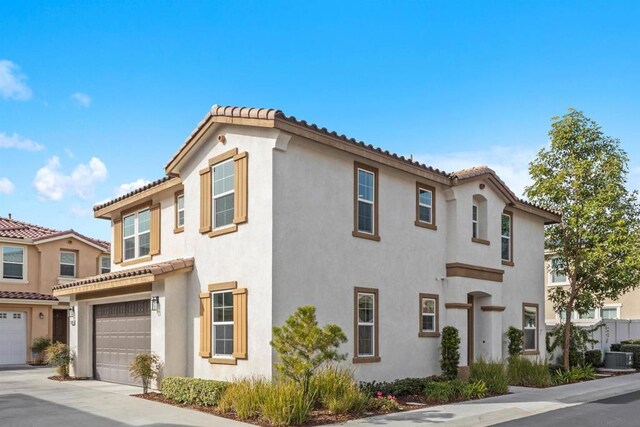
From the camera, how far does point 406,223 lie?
1792 centimetres

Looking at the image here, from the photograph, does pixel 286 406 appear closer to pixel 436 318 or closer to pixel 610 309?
pixel 436 318

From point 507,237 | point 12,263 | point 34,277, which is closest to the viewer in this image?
point 507,237

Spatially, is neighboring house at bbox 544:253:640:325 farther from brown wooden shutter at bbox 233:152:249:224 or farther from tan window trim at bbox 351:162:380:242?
brown wooden shutter at bbox 233:152:249:224

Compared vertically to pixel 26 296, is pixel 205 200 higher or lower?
higher

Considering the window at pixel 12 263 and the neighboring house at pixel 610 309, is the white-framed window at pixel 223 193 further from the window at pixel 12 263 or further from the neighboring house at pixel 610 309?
the neighboring house at pixel 610 309

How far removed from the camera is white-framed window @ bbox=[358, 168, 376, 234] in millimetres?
16688

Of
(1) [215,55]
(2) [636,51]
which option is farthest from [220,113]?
(2) [636,51]

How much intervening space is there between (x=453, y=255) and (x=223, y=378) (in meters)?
7.93

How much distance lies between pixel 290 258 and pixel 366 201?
3257mm

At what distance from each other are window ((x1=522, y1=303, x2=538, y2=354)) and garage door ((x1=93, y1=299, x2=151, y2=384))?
1329 centimetres

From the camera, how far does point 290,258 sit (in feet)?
48.0

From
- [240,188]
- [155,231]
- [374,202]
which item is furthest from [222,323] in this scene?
[155,231]

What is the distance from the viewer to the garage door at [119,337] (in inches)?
722

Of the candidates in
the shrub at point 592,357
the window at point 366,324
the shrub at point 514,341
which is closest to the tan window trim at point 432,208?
the window at point 366,324
